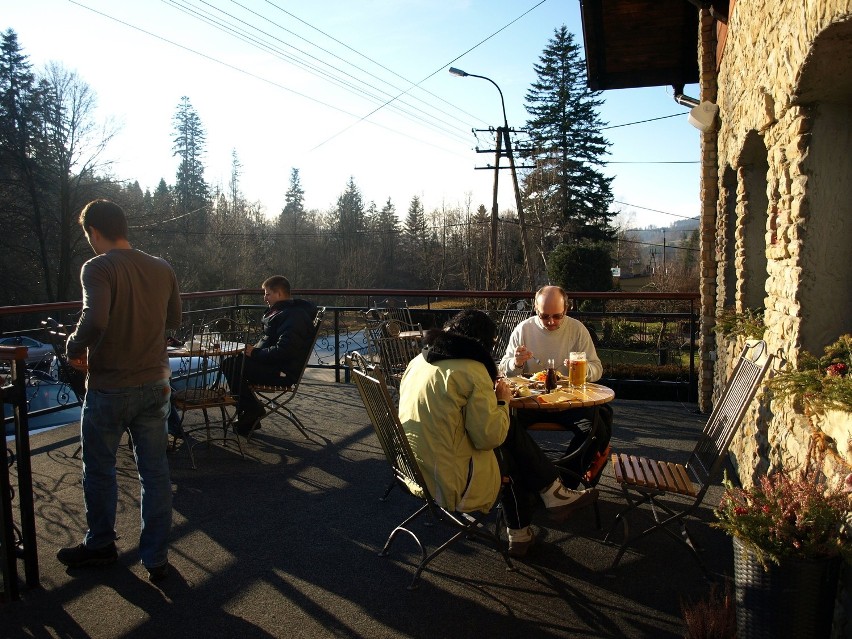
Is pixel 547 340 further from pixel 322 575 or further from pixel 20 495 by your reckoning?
pixel 20 495

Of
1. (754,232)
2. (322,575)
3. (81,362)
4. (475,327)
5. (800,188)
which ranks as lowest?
(322,575)

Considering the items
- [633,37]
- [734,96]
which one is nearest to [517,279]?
[633,37]

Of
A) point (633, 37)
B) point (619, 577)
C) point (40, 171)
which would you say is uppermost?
Answer: point (40, 171)

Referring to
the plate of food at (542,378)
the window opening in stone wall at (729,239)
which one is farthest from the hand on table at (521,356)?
the window opening in stone wall at (729,239)

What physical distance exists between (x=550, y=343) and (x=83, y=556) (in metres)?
2.80

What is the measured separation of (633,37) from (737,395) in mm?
5524

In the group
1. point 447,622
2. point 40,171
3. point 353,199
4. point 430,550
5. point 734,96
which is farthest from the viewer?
point 353,199

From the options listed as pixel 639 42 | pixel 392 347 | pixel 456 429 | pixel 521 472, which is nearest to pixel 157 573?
pixel 456 429

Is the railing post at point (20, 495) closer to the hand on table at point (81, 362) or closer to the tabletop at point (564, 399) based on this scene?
the hand on table at point (81, 362)

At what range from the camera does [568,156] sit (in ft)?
108

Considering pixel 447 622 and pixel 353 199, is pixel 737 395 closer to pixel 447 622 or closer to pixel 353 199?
pixel 447 622

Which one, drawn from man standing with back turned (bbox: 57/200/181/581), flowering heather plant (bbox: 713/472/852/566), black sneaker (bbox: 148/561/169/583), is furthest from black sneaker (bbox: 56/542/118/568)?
flowering heather plant (bbox: 713/472/852/566)

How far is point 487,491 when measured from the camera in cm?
281

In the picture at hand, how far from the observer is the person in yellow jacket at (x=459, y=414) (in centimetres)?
269
